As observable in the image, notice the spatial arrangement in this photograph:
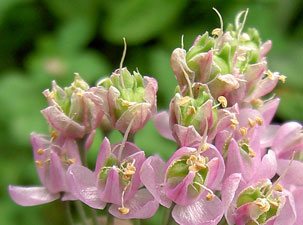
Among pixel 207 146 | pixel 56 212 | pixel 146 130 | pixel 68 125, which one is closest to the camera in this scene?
pixel 207 146

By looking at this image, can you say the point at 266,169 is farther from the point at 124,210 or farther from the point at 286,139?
the point at 124,210

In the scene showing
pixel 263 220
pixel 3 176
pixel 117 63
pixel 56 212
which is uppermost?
pixel 263 220

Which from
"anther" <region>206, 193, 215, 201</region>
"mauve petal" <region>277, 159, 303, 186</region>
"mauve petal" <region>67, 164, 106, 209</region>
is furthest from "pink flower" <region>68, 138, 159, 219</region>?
"mauve petal" <region>277, 159, 303, 186</region>

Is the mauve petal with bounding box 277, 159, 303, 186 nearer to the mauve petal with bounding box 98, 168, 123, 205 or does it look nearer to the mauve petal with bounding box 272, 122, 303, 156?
the mauve petal with bounding box 272, 122, 303, 156

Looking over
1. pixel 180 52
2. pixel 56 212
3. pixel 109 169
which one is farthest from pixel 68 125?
pixel 56 212

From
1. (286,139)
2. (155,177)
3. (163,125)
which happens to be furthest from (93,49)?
(155,177)

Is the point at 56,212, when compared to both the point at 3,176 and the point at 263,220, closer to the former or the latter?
the point at 3,176

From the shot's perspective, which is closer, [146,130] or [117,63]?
[146,130]
